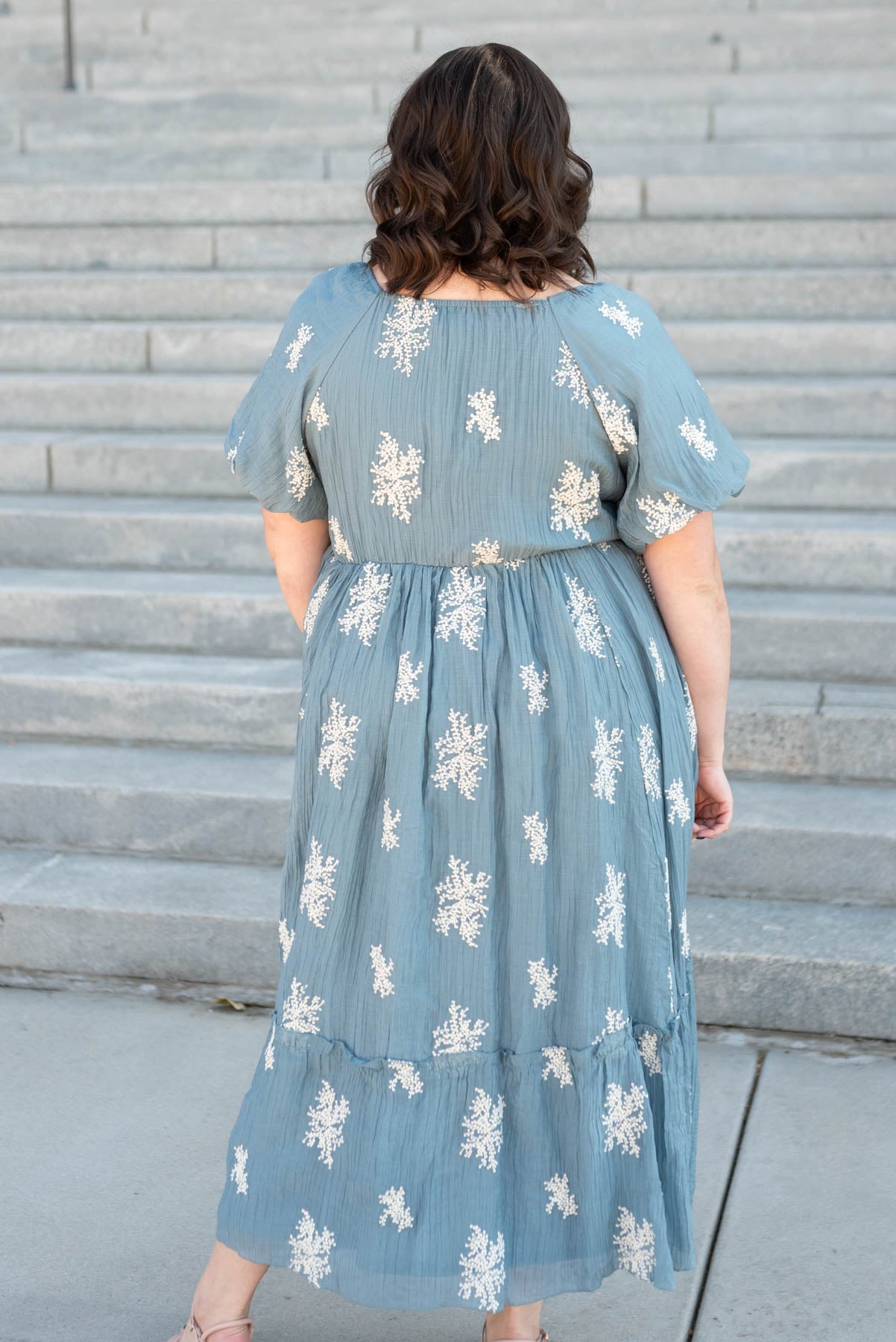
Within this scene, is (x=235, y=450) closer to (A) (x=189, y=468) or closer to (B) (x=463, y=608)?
(B) (x=463, y=608)

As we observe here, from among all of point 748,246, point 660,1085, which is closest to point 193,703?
point 660,1085

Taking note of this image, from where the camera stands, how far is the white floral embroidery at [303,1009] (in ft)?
6.33

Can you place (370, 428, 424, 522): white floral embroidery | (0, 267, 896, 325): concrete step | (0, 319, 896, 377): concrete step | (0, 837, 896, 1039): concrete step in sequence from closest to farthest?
(370, 428, 424, 522): white floral embroidery
(0, 837, 896, 1039): concrete step
(0, 319, 896, 377): concrete step
(0, 267, 896, 325): concrete step

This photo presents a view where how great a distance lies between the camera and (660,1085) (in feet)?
6.48

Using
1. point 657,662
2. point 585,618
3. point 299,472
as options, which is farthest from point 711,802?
point 299,472

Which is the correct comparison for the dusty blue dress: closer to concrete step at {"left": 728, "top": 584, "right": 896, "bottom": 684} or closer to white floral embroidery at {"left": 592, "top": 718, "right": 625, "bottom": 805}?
white floral embroidery at {"left": 592, "top": 718, "right": 625, "bottom": 805}

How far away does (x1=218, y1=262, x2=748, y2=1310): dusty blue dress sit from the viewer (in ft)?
5.84

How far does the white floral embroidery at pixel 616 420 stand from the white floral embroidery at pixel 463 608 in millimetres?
249

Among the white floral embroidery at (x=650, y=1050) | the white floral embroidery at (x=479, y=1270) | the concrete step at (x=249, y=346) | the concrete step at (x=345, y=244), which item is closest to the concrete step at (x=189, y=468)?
the concrete step at (x=249, y=346)

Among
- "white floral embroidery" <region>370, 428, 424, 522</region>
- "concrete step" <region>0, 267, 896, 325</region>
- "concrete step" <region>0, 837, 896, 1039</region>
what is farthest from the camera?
"concrete step" <region>0, 267, 896, 325</region>

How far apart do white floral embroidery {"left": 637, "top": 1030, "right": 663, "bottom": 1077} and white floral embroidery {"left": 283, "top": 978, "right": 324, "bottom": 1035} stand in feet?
1.47

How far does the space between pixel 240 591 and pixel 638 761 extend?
2449 millimetres

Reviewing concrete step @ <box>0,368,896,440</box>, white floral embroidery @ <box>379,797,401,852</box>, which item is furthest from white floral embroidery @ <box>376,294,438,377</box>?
concrete step @ <box>0,368,896,440</box>

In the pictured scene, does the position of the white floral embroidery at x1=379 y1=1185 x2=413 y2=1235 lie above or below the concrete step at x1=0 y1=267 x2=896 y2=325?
below
